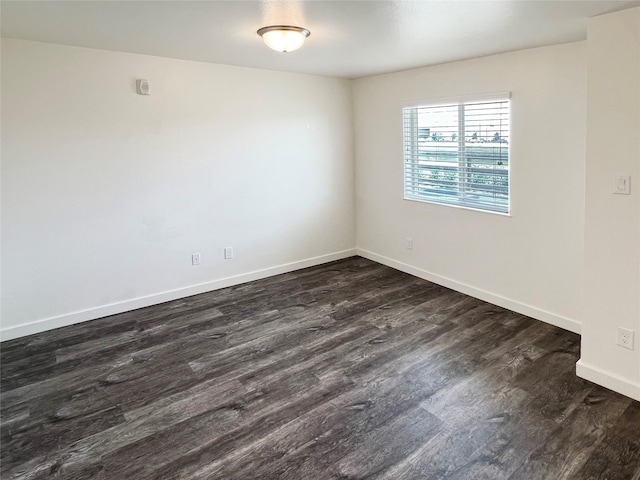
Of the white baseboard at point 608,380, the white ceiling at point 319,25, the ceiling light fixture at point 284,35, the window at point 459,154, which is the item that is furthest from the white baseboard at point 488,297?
the ceiling light fixture at point 284,35

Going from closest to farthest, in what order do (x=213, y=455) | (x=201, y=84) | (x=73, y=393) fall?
(x=213, y=455) → (x=73, y=393) → (x=201, y=84)

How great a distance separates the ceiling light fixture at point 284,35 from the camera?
2.74 meters

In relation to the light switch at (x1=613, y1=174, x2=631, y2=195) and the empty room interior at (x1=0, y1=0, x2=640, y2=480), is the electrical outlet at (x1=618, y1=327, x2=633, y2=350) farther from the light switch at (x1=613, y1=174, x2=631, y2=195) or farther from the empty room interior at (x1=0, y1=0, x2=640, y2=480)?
the light switch at (x1=613, y1=174, x2=631, y2=195)

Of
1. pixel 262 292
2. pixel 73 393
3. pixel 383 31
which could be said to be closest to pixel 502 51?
pixel 383 31

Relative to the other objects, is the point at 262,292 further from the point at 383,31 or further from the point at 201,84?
the point at 383,31

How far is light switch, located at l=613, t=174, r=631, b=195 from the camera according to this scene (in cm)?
244

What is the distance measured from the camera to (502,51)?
3.54 meters

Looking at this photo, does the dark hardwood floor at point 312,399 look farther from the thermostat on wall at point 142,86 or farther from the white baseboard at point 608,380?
the thermostat on wall at point 142,86

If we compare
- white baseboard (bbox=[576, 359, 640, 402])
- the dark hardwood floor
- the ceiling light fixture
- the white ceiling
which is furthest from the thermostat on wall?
white baseboard (bbox=[576, 359, 640, 402])

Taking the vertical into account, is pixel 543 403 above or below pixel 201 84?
below

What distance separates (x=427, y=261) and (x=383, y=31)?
2555mm

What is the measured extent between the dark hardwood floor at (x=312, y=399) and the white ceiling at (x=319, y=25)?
222 cm

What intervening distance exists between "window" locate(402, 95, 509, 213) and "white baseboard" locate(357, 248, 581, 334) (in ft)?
2.62

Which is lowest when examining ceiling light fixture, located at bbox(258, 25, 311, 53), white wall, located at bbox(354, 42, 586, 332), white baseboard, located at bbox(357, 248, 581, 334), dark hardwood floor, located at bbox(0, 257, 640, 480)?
dark hardwood floor, located at bbox(0, 257, 640, 480)
